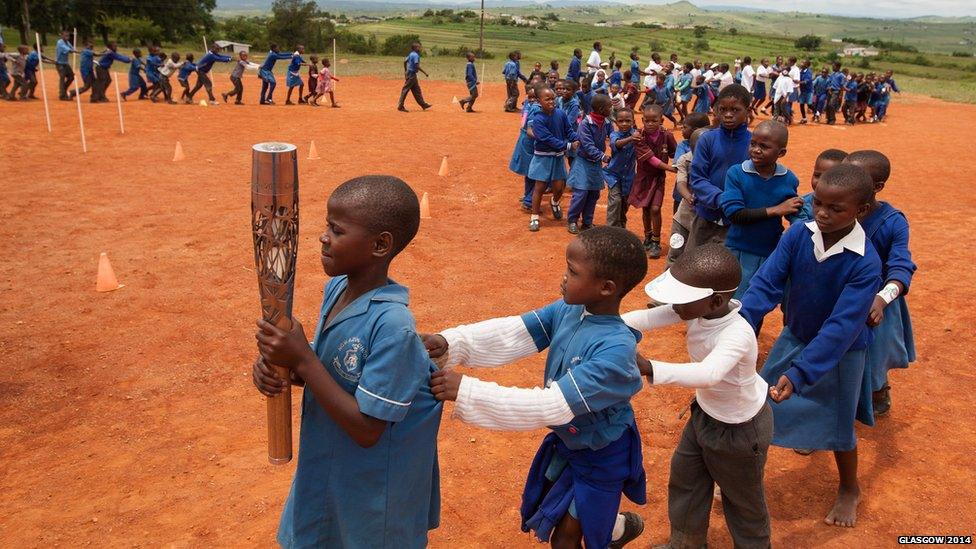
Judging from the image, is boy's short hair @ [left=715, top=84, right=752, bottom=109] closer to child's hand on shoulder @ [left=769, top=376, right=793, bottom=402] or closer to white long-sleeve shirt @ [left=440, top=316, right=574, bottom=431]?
child's hand on shoulder @ [left=769, top=376, right=793, bottom=402]

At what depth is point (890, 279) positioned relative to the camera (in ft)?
13.7

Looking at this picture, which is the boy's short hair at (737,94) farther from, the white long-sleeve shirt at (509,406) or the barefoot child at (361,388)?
the barefoot child at (361,388)

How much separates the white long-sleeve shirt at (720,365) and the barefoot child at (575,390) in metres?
0.27

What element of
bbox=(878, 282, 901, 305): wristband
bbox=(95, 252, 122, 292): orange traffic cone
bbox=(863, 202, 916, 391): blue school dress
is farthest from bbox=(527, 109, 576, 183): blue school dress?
bbox=(878, 282, 901, 305): wristband

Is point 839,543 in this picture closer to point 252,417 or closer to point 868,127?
point 252,417

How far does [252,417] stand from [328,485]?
272 cm

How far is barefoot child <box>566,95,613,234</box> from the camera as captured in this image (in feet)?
28.6

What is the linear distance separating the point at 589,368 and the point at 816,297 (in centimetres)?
181

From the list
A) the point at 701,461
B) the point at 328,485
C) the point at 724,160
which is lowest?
the point at 701,461

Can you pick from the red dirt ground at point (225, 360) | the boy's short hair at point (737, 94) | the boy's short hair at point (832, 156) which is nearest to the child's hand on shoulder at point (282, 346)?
the red dirt ground at point (225, 360)

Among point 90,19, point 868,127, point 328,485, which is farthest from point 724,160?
point 90,19

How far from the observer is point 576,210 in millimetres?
9320

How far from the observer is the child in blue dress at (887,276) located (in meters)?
4.14

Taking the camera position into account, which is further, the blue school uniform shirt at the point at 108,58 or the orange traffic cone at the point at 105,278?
the blue school uniform shirt at the point at 108,58
